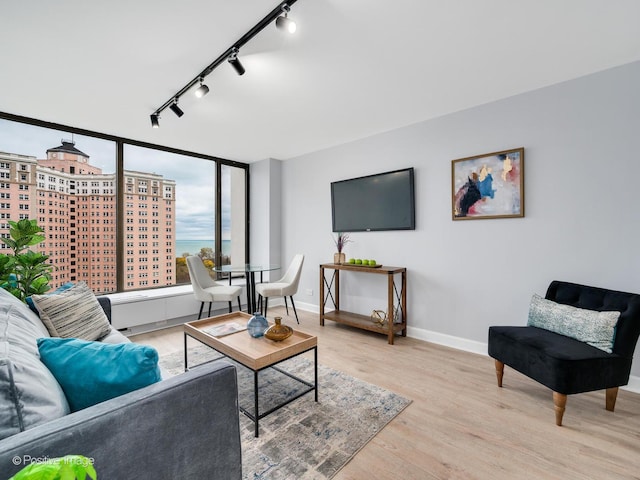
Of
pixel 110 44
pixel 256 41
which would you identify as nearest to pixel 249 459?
pixel 256 41

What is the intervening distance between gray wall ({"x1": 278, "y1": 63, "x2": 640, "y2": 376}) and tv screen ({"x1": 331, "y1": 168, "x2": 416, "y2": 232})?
0.37ft

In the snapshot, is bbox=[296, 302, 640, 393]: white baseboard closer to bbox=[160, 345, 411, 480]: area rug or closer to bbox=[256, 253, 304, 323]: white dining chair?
bbox=[160, 345, 411, 480]: area rug

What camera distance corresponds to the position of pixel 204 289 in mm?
4008

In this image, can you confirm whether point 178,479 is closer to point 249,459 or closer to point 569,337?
point 249,459

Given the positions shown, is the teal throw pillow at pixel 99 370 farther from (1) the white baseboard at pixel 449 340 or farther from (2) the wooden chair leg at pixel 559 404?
(1) the white baseboard at pixel 449 340

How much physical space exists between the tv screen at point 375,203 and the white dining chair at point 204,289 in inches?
64.8

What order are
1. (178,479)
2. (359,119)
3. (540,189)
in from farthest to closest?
(359,119) < (540,189) < (178,479)

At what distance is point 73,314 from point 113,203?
95.0 inches

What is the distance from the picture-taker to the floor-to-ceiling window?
333 cm

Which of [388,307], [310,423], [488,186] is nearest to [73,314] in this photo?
[310,423]

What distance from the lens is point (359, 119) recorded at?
→ 3.37 meters

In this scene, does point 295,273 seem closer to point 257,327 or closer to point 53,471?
point 257,327

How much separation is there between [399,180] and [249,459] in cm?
302

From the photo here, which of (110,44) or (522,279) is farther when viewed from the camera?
(522,279)
